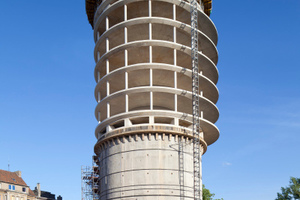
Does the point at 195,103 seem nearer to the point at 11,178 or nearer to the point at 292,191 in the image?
the point at 292,191

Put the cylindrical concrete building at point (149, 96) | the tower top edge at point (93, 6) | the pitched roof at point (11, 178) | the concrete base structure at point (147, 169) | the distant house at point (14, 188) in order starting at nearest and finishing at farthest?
1. the concrete base structure at point (147, 169)
2. the cylindrical concrete building at point (149, 96)
3. the tower top edge at point (93, 6)
4. the distant house at point (14, 188)
5. the pitched roof at point (11, 178)

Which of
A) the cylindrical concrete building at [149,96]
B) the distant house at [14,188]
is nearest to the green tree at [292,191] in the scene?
the cylindrical concrete building at [149,96]

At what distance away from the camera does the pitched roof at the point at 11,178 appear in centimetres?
8312

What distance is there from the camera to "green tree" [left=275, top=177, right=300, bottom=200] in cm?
6431

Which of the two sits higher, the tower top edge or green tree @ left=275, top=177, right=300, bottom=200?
the tower top edge

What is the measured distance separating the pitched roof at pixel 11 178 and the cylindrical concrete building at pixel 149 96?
3668 centimetres

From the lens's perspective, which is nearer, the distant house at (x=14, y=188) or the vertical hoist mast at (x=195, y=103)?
the vertical hoist mast at (x=195, y=103)

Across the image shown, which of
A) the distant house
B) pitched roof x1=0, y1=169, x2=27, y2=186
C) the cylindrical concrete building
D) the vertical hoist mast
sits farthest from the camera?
pitched roof x1=0, y1=169, x2=27, y2=186

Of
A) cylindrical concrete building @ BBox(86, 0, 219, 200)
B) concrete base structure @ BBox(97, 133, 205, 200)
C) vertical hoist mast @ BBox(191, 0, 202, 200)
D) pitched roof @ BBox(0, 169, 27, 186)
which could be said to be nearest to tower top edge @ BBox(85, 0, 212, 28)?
cylindrical concrete building @ BBox(86, 0, 219, 200)

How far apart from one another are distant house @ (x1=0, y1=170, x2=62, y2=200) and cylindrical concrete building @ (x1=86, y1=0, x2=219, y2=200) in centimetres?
3596

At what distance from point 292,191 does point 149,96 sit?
2958 cm

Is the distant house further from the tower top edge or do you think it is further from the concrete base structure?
the concrete base structure

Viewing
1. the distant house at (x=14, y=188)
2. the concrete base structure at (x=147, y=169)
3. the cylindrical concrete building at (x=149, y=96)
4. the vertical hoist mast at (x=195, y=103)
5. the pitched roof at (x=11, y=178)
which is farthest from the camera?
the pitched roof at (x=11, y=178)

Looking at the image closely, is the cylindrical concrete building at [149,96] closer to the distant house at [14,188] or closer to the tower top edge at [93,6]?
the tower top edge at [93,6]
